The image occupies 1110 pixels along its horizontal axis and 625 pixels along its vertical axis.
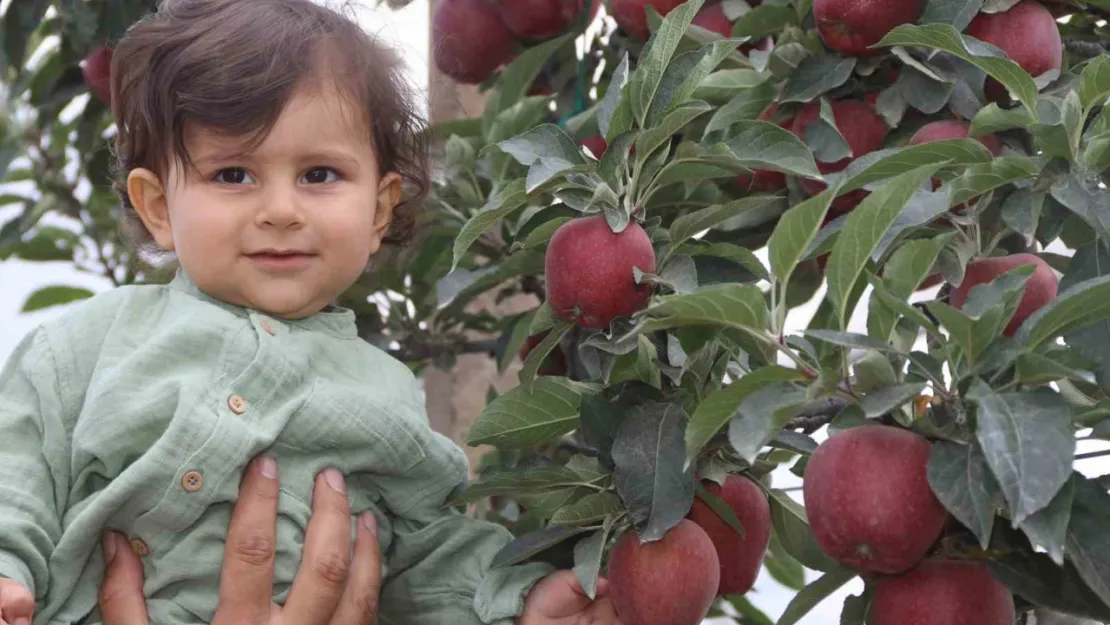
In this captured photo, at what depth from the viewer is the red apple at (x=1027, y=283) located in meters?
1.17

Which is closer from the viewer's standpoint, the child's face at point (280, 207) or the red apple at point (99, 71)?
the child's face at point (280, 207)

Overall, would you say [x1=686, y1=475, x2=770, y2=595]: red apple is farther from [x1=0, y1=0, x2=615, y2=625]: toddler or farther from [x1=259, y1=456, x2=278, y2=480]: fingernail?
[x1=259, y1=456, x2=278, y2=480]: fingernail

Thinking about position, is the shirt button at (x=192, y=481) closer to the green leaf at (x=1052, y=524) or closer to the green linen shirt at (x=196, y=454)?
the green linen shirt at (x=196, y=454)

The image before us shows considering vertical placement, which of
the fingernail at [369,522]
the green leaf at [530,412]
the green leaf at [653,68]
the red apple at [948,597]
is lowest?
the fingernail at [369,522]

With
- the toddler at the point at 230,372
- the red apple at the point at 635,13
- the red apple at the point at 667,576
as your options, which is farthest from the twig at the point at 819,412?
the red apple at the point at 635,13

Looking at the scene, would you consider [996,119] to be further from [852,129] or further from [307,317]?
[307,317]

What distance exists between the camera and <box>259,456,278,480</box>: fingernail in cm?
123

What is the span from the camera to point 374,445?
1265 mm

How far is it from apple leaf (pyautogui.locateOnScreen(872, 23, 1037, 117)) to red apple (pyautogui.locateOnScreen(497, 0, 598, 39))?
2.46 feet

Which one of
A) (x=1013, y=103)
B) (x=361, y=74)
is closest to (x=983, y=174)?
(x=1013, y=103)

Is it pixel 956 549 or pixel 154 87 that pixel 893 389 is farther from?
pixel 154 87

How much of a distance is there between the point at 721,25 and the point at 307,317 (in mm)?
537

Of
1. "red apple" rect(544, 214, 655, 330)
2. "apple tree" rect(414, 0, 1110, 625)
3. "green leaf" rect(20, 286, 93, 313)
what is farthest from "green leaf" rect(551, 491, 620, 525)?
"green leaf" rect(20, 286, 93, 313)

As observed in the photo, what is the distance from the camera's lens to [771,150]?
111 centimetres
